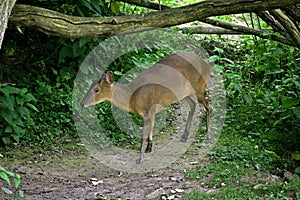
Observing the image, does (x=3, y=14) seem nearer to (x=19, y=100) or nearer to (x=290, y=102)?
(x=19, y=100)

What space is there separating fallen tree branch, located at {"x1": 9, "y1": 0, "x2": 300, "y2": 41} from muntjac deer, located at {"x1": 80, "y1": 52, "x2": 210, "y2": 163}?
89cm

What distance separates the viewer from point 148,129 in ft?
21.6

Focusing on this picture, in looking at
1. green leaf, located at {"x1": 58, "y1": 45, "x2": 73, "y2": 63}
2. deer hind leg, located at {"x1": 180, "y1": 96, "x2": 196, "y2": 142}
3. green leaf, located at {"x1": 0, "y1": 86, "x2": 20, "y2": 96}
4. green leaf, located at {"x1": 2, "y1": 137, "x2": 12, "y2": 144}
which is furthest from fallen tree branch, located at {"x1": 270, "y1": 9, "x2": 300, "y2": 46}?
green leaf, located at {"x1": 2, "y1": 137, "x2": 12, "y2": 144}

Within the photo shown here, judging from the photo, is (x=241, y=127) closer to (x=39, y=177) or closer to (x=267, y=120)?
(x=267, y=120)

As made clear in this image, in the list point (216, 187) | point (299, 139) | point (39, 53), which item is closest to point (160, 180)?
point (216, 187)

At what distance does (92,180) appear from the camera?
600cm

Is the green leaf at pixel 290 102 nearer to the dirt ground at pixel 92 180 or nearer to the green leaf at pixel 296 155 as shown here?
the green leaf at pixel 296 155

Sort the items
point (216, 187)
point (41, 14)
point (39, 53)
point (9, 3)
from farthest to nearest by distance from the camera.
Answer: point (39, 53), point (216, 187), point (41, 14), point (9, 3)

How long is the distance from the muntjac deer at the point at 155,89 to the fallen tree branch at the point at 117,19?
2.93 ft

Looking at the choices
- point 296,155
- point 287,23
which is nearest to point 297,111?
point 296,155

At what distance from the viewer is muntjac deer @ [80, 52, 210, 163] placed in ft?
21.0

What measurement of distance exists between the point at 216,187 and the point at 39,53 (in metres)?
3.82

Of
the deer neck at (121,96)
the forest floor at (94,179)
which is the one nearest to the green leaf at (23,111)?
the forest floor at (94,179)

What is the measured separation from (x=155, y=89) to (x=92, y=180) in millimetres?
1395
